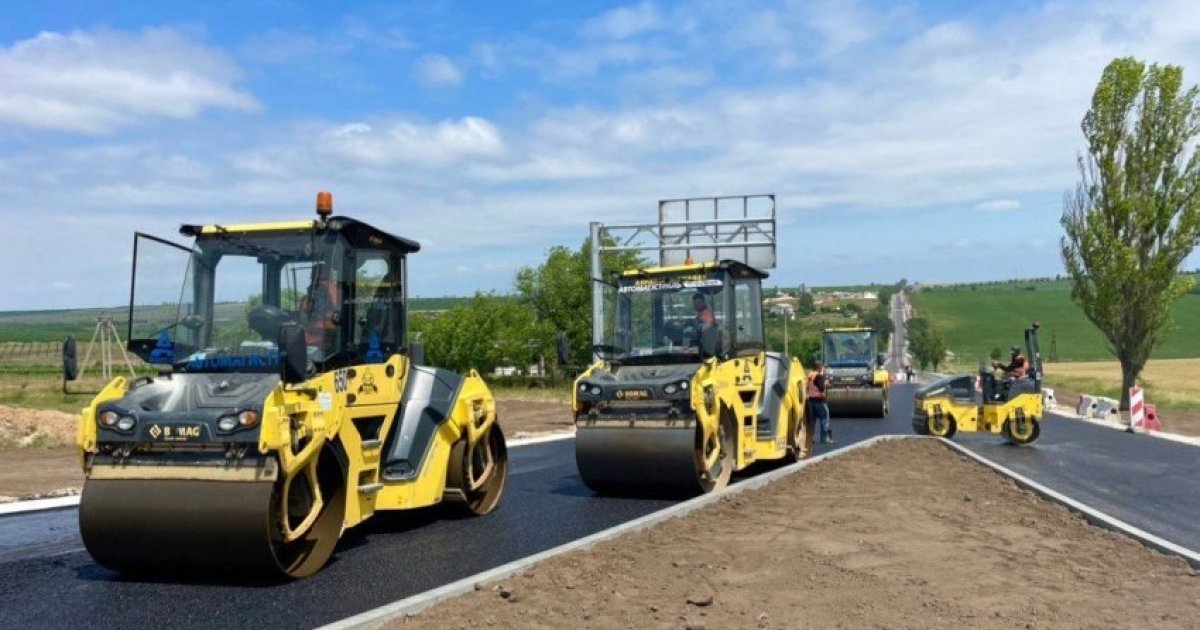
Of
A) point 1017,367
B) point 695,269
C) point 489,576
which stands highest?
point 695,269

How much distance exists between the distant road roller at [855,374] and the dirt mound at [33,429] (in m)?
16.7

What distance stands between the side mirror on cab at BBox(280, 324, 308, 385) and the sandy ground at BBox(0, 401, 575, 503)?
6.67 meters

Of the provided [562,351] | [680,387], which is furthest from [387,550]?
[562,351]

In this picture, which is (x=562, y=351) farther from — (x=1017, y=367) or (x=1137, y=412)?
(x=1137, y=412)

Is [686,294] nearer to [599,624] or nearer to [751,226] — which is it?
[599,624]

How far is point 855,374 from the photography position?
85.7 feet

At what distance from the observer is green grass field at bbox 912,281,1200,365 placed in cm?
9412

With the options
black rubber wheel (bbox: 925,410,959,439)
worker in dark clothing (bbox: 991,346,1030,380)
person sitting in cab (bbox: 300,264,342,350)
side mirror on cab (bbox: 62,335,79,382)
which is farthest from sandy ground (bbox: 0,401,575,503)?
worker in dark clothing (bbox: 991,346,1030,380)

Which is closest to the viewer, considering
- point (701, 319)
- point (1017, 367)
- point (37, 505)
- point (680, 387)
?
point (680, 387)

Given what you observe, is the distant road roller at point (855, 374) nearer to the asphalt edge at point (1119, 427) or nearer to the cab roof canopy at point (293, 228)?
the asphalt edge at point (1119, 427)

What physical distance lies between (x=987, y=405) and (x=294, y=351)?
14.4 metres

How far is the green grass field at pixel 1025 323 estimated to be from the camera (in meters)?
94.1

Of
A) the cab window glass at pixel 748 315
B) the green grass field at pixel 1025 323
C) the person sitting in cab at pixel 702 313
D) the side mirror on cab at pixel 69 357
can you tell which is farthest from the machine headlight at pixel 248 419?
the green grass field at pixel 1025 323

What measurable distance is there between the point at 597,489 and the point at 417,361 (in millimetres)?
2604
